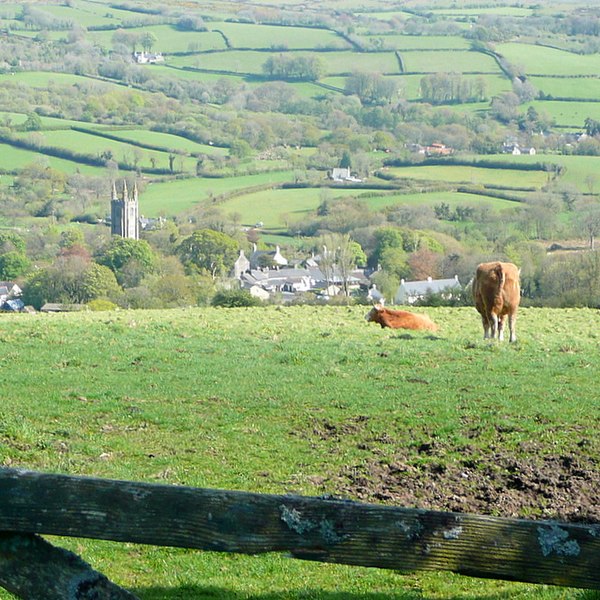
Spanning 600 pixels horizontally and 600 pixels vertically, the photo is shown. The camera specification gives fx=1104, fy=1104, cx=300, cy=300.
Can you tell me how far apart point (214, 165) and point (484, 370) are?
479 ft

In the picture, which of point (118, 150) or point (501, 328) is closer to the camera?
point (501, 328)

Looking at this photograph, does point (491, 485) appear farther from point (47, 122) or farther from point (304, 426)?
point (47, 122)

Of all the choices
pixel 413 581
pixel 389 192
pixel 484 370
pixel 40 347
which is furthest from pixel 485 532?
pixel 389 192

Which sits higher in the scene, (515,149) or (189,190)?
(515,149)

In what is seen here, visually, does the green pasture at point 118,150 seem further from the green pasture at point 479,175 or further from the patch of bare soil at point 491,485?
the patch of bare soil at point 491,485

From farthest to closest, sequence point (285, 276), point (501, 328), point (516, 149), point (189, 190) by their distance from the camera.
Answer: point (516, 149), point (189, 190), point (285, 276), point (501, 328)

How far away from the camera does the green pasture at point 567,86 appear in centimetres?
18588

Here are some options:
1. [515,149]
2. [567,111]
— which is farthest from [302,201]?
[567,111]

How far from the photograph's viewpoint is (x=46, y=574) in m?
4.79

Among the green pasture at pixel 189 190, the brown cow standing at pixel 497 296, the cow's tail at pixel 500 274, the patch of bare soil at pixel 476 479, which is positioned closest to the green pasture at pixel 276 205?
the green pasture at pixel 189 190

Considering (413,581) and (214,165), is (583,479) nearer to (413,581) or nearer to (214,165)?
(413,581)

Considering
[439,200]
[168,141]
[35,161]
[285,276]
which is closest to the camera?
[285,276]

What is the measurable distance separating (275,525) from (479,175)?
14448cm

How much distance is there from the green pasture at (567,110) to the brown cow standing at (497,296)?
162 metres
